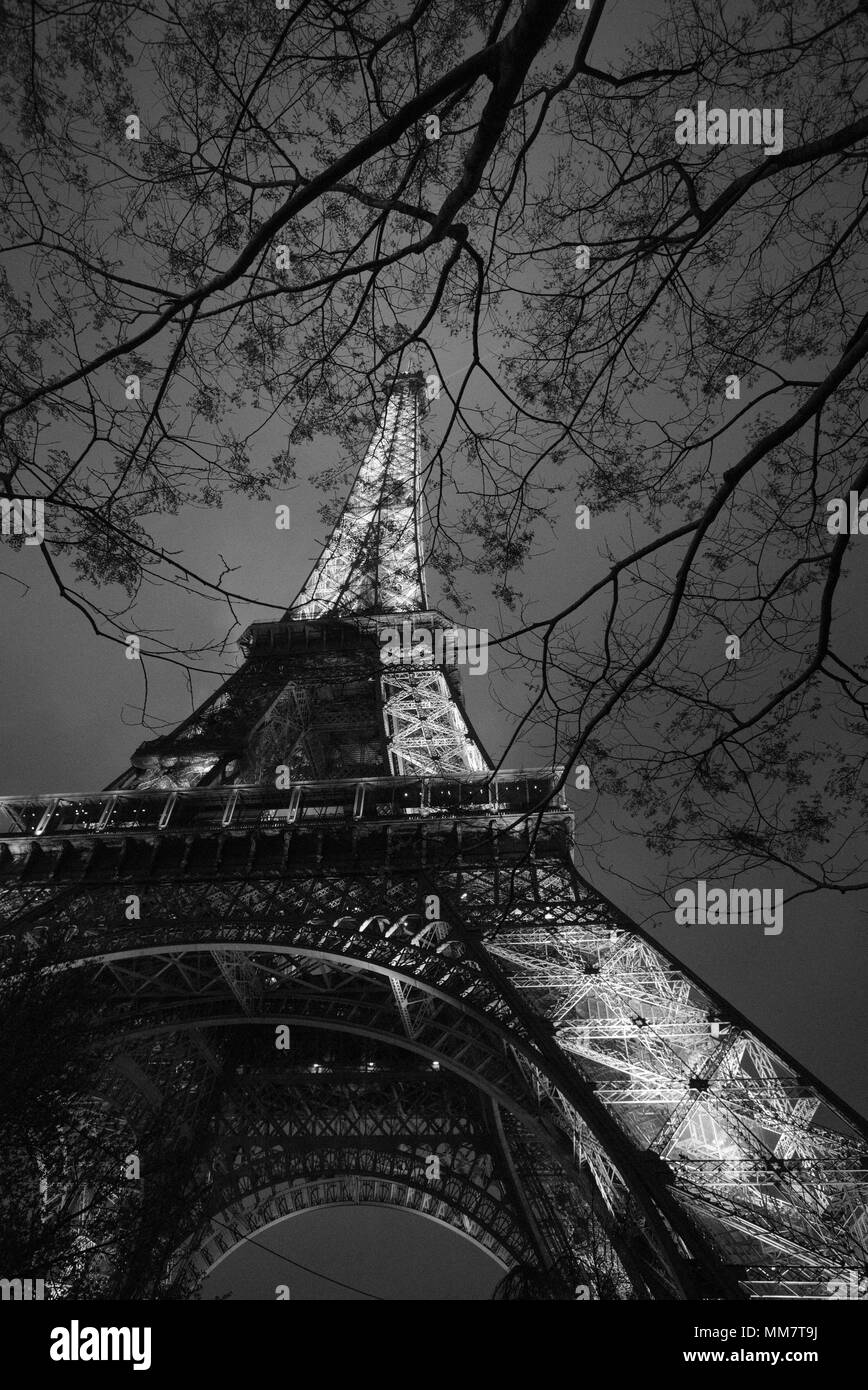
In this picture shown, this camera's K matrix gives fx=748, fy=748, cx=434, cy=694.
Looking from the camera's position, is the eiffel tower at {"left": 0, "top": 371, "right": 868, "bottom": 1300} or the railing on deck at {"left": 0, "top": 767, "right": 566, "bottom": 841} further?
the railing on deck at {"left": 0, "top": 767, "right": 566, "bottom": 841}

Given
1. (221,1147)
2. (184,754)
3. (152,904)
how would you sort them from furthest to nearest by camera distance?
(184,754), (221,1147), (152,904)

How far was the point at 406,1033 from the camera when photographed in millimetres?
15375

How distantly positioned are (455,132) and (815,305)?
303 cm

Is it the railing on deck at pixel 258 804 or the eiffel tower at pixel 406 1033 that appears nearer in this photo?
the eiffel tower at pixel 406 1033

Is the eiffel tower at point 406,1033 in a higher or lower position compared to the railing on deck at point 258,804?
lower

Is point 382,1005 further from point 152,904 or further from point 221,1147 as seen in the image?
point 221,1147

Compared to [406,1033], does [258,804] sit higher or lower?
higher

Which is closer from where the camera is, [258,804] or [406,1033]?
[406,1033]

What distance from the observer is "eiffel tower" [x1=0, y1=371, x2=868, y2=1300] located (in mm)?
9164

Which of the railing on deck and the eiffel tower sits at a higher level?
the railing on deck

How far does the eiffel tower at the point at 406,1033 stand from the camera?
916 centimetres

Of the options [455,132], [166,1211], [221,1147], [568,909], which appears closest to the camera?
[455,132]
